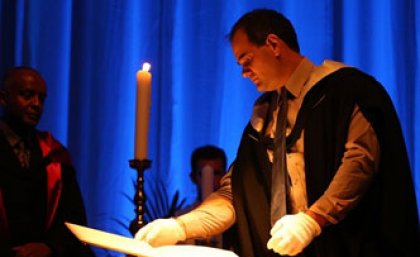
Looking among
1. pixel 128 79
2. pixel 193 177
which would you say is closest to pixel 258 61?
pixel 193 177

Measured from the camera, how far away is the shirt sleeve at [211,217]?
4.34 feet

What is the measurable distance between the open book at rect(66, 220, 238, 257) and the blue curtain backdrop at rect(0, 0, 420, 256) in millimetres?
→ 1522

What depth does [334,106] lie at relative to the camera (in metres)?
1.29

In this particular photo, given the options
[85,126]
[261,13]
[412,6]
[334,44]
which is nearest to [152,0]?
[85,126]

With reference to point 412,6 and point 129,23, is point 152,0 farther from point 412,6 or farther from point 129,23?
point 412,6

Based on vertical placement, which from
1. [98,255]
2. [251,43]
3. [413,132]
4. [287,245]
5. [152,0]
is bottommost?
[98,255]

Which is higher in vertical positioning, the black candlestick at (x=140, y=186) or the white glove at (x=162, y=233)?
the black candlestick at (x=140, y=186)

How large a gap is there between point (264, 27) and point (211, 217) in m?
0.44

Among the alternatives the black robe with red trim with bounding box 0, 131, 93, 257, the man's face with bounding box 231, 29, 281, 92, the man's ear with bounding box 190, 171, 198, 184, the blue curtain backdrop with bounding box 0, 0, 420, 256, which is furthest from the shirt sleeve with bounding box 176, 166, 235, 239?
the blue curtain backdrop with bounding box 0, 0, 420, 256

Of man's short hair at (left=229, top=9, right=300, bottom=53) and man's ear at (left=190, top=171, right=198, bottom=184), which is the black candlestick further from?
man's ear at (left=190, top=171, right=198, bottom=184)

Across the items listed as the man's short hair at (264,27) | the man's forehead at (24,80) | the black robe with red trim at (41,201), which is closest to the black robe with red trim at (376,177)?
the man's short hair at (264,27)

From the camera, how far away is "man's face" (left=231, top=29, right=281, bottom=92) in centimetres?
140

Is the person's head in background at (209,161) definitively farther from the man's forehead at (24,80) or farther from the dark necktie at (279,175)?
the dark necktie at (279,175)

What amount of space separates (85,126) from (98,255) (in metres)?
0.57
